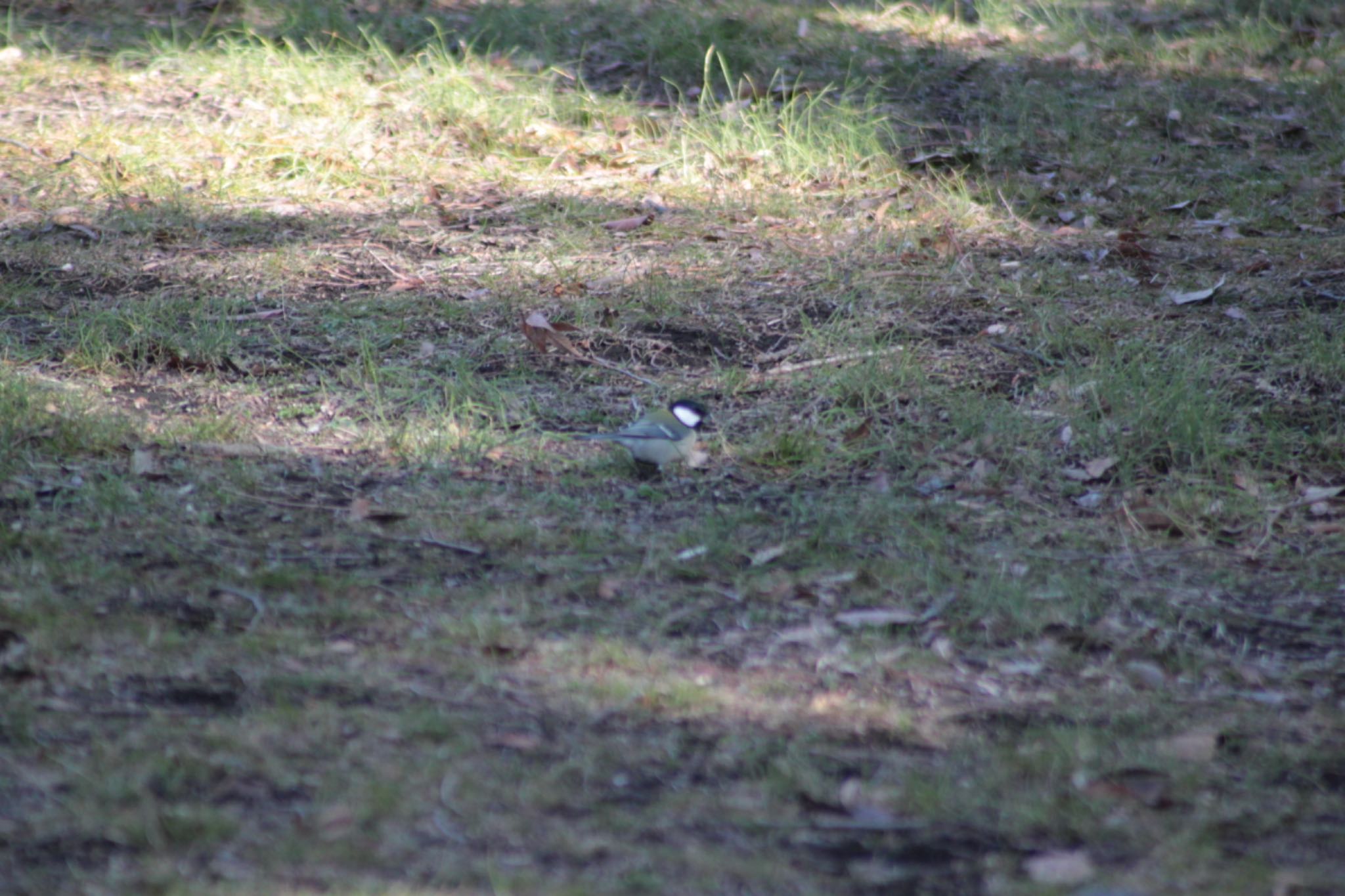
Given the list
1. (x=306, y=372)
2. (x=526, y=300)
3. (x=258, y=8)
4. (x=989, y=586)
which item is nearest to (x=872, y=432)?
(x=989, y=586)

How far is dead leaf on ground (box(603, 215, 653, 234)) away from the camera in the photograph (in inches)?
206

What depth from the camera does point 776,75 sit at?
6652mm

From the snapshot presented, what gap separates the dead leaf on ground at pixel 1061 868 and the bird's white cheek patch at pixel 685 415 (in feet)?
6.09

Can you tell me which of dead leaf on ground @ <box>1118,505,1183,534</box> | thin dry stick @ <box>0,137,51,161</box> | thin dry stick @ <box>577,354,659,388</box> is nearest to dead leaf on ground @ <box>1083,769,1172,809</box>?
dead leaf on ground @ <box>1118,505,1183,534</box>

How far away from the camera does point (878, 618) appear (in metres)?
2.76

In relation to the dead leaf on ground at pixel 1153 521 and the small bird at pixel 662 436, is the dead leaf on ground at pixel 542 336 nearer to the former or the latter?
the small bird at pixel 662 436

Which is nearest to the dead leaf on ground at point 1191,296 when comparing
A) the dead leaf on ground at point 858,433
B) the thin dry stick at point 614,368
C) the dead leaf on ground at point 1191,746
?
the dead leaf on ground at point 858,433

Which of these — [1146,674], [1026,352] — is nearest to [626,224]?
[1026,352]

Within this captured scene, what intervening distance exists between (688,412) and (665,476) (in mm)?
199

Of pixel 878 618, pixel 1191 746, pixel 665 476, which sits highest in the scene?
pixel 1191 746

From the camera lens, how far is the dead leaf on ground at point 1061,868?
1.87 m

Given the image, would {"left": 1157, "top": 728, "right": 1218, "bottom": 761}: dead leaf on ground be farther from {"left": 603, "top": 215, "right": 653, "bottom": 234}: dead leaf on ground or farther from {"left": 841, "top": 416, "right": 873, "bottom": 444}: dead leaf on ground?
{"left": 603, "top": 215, "right": 653, "bottom": 234}: dead leaf on ground

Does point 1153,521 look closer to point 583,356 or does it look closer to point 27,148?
point 583,356

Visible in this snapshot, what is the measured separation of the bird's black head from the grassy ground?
0.49 feet
